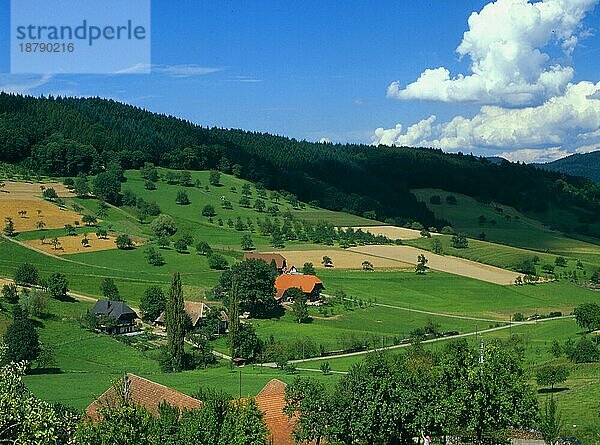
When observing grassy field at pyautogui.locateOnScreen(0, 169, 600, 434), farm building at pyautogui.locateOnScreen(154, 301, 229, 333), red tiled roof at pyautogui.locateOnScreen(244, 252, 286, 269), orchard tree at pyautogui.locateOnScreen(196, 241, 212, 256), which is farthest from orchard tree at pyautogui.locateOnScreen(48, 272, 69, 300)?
red tiled roof at pyautogui.locateOnScreen(244, 252, 286, 269)

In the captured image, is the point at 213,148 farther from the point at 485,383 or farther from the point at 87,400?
the point at 485,383

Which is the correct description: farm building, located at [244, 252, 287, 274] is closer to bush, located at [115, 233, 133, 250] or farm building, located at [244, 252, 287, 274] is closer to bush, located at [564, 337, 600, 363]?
bush, located at [115, 233, 133, 250]

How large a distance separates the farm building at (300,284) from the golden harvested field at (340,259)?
12.3 metres

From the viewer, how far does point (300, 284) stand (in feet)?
314

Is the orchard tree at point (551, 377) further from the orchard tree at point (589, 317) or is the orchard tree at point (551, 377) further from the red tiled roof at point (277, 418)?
the orchard tree at point (589, 317)

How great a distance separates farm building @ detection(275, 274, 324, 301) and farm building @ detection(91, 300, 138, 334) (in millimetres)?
21848

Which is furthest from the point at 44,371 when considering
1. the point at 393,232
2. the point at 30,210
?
the point at 393,232

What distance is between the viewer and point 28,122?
169000mm

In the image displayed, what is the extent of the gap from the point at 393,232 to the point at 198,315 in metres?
76.2

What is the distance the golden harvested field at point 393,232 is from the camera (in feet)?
476

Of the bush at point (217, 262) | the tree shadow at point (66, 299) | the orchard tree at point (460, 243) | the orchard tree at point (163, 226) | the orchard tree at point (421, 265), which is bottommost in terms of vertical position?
the tree shadow at point (66, 299)

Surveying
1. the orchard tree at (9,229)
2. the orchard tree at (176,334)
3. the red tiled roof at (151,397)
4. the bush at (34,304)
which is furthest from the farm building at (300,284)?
the red tiled roof at (151,397)

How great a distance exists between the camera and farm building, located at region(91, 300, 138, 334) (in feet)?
240

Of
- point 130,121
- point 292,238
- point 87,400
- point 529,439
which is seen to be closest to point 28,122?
point 130,121
